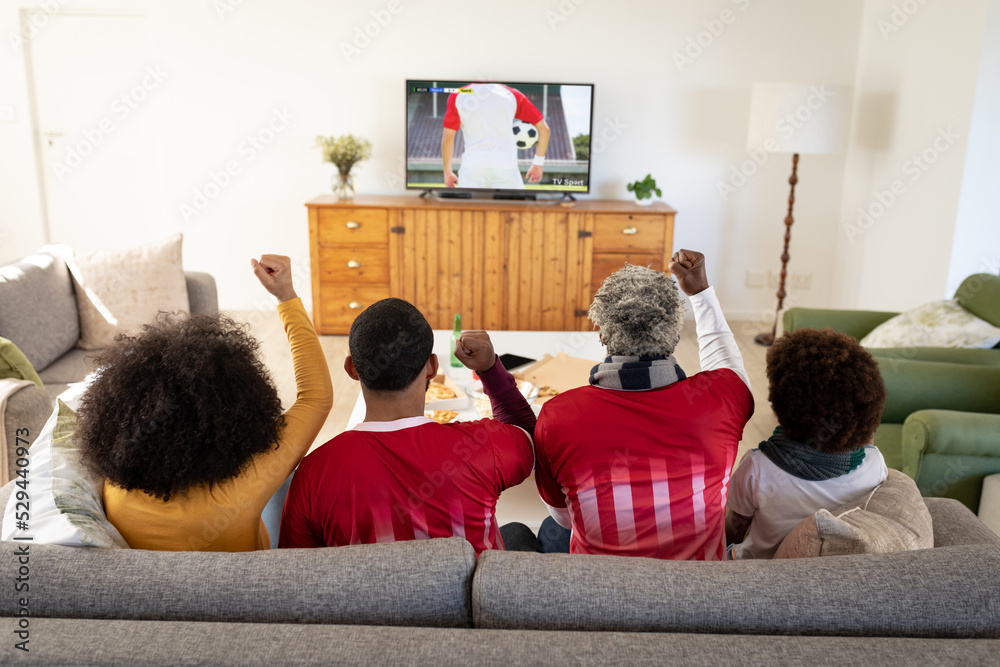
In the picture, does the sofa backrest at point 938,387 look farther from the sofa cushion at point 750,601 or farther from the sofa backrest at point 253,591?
the sofa backrest at point 253,591

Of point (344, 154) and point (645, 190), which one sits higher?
point (344, 154)

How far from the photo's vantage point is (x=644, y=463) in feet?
4.62

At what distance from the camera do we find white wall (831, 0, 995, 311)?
376cm

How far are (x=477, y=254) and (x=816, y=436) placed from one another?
132 inches

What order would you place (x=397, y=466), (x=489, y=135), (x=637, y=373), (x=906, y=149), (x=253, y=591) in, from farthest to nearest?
(x=489, y=135) → (x=906, y=149) → (x=637, y=373) → (x=397, y=466) → (x=253, y=591)

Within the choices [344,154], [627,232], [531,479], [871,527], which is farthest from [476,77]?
[871,527]

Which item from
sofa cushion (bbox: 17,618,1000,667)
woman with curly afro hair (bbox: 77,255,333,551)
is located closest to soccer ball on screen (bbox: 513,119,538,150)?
woman with curly afro hair (bbox: 77,255,333,551)

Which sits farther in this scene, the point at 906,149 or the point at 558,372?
the point at 906,149

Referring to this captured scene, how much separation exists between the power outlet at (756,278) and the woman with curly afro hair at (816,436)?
3759mm

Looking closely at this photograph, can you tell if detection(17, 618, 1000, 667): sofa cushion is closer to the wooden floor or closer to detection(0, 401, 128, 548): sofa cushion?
detection(0, 401, 128, 548): sofa cushion

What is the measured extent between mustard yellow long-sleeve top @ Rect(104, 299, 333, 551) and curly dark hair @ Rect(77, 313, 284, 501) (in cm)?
2

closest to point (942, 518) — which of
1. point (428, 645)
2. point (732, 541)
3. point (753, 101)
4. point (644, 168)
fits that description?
point (732, 541)

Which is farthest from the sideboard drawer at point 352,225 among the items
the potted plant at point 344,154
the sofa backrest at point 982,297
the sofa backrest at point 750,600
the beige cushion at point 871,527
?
the sofa backrest at point 750,600

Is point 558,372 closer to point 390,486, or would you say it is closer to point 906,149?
point 390,486
